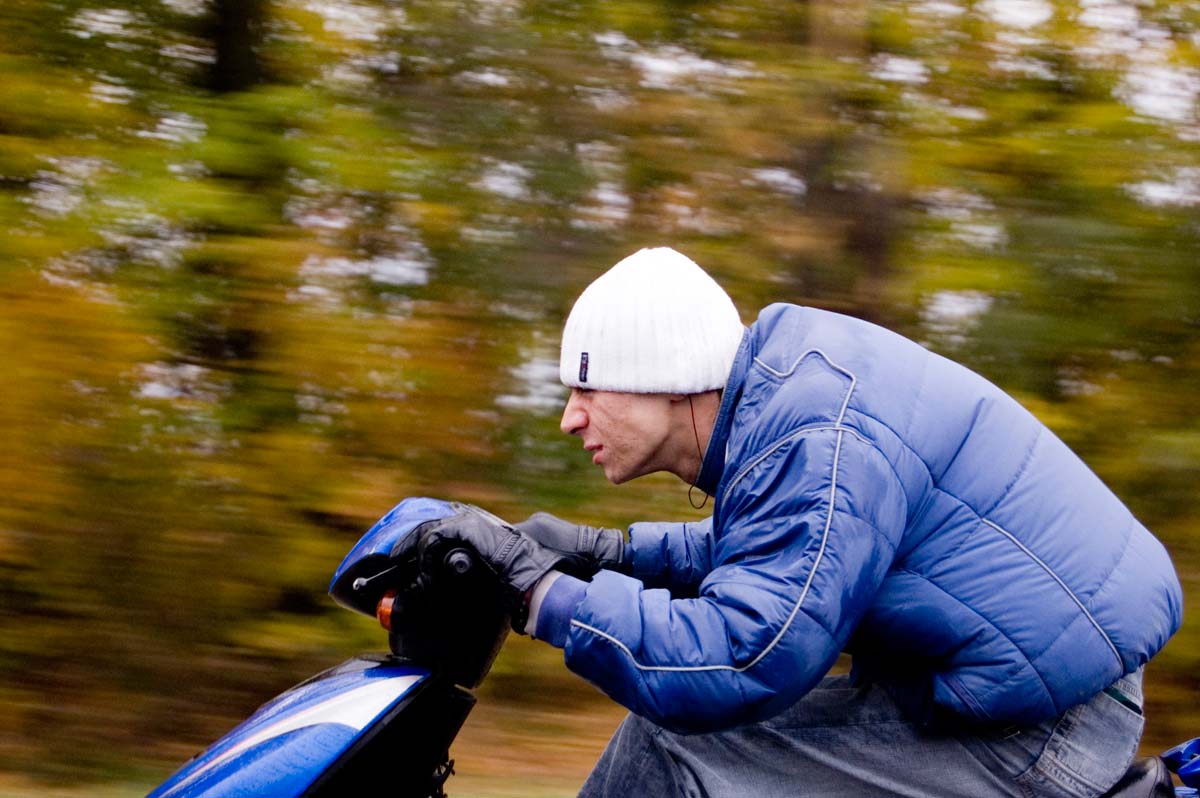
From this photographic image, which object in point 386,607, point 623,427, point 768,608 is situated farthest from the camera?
point 623,427

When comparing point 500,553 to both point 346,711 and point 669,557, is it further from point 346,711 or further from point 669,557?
point 669,557

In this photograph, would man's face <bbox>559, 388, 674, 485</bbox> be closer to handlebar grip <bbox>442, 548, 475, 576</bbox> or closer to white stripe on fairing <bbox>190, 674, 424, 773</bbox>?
handlebar grip <bbox>442, 548, 475, 576</bbox>

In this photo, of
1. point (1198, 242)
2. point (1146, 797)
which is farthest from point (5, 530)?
point (1198, 242)

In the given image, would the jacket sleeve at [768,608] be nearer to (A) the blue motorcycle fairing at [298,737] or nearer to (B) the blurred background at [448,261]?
(A) the blue motorcycle fairing at [298,737]

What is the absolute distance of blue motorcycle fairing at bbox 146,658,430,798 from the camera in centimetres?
189

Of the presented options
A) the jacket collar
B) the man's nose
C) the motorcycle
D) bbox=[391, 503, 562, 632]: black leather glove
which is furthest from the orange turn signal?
the jacket collar

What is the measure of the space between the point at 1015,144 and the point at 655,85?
4.40 feet

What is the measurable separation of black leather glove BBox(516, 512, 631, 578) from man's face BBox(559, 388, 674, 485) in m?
0.18

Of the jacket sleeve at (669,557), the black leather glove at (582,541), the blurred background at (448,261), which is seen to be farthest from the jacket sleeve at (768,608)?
the blurred background at (448,261)

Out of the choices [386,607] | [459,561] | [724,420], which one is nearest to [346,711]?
[386,607]

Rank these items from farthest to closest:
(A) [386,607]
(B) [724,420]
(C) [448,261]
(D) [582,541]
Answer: (C) [448,261], (D) [582,541], (B) [724,420], (A) [386,607]

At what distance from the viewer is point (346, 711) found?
1986mm

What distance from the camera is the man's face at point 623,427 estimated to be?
230 centimetres

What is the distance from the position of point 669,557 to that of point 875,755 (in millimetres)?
648
